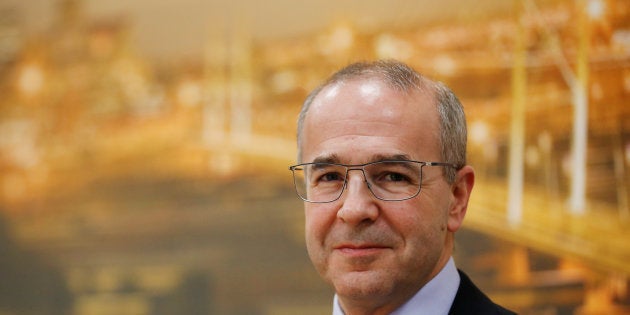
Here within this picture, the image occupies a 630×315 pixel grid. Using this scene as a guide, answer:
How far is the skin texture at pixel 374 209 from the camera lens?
1560 mm

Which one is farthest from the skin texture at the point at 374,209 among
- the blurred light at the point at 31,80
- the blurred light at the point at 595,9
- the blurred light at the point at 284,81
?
the blurred light at the point at 31,80

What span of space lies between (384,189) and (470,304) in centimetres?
33

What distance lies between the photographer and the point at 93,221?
491cm

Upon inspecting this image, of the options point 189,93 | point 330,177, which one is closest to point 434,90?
point 330,177

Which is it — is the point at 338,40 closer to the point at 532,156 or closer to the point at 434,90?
the point at 532,156

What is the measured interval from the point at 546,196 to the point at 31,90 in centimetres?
352

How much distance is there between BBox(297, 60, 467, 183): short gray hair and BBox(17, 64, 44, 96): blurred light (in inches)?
158

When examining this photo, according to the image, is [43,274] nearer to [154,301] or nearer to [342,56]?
[154,301]

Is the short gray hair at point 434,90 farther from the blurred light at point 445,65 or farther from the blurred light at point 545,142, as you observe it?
the blurred light at point 445,65

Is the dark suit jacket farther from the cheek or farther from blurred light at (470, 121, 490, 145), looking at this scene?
blurred light at (470, 121, 490, 145)

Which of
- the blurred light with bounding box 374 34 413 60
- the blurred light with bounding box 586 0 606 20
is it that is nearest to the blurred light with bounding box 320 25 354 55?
the blurred light with bounding box 374 34 413 60

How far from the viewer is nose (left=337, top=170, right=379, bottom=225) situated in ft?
5.07

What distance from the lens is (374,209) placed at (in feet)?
5.09

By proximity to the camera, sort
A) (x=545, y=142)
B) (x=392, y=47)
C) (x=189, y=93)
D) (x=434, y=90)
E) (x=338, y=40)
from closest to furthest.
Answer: (x=434, y=90)
(x=545, y=142)
(x=392, y=47)
(x=338, y=40)
(x=189, y=93)
